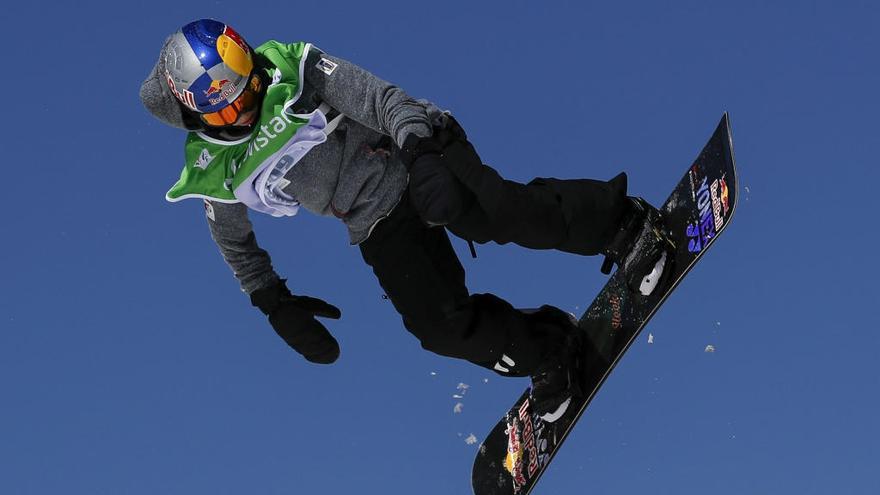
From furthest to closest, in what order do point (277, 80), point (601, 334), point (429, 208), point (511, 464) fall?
point (511, 464) < point (601, 334) < point (277, 80) < point (429, 208)

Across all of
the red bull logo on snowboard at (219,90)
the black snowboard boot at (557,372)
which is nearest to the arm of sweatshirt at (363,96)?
the red bull logo on snowboard at (219,90)

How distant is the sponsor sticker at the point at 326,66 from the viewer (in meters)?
5.33

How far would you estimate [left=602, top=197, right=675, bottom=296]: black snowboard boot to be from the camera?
17.9 ft

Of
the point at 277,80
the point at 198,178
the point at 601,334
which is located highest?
the point at 601,334

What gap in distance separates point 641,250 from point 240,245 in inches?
63.0

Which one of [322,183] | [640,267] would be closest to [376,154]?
[322,183]

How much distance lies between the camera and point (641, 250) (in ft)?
17.9

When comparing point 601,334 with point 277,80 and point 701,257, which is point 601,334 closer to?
point 701,257

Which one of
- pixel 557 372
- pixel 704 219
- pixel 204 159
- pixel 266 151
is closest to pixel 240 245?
pixel 204 159

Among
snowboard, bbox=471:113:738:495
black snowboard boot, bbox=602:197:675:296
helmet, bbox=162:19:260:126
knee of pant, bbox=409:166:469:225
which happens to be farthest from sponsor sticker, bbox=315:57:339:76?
snowboard, bbox=471:113:738:495

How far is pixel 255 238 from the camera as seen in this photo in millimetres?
5863

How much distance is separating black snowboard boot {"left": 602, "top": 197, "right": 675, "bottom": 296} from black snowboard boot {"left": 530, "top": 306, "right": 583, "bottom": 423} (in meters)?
0.48

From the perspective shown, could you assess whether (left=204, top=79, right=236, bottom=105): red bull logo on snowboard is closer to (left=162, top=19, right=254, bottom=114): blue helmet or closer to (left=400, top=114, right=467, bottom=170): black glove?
(left=162, top=19, right=254, bottom=114): blue helmet

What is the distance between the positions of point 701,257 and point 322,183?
1.45 meters
